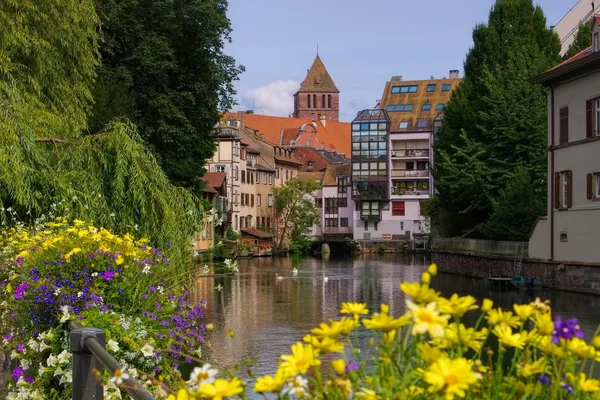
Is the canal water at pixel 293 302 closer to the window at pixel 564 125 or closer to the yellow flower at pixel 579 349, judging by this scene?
the window at pixel 564 125

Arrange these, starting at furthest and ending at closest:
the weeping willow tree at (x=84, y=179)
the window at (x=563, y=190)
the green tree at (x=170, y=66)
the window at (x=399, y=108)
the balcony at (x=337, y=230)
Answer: the balcony at (x=337, y=230)
the window at (x=399, y=108)
the window at (x=563, y=190)
the green tree at (x=170, y=66)
the weeping willow tree at (x=84, y=179)

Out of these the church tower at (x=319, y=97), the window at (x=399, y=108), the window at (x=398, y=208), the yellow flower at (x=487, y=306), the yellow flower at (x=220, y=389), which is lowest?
the yellow flower at (x=220, y=389)

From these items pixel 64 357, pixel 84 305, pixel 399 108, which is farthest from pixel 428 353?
pixel 399 108

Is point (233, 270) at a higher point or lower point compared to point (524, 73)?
lower

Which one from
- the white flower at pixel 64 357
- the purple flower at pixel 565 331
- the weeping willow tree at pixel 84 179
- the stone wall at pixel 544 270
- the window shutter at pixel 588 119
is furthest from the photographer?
the window shutter at pixel 588 119

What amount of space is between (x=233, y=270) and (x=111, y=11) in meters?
19.3

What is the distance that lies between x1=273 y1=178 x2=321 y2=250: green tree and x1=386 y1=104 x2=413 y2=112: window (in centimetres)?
1097

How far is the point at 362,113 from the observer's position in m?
86.1

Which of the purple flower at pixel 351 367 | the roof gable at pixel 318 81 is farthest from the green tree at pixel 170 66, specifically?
the roof gable at pixel 318 81

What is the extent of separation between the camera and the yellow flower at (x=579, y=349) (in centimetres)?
216

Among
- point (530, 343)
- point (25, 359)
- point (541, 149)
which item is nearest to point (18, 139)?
point (25, 359)

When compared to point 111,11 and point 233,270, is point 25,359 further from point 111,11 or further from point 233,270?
point 111,11

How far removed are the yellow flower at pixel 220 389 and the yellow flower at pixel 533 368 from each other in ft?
2.34

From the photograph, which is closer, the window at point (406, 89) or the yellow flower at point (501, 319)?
the yellow flower at point (501, 319)
